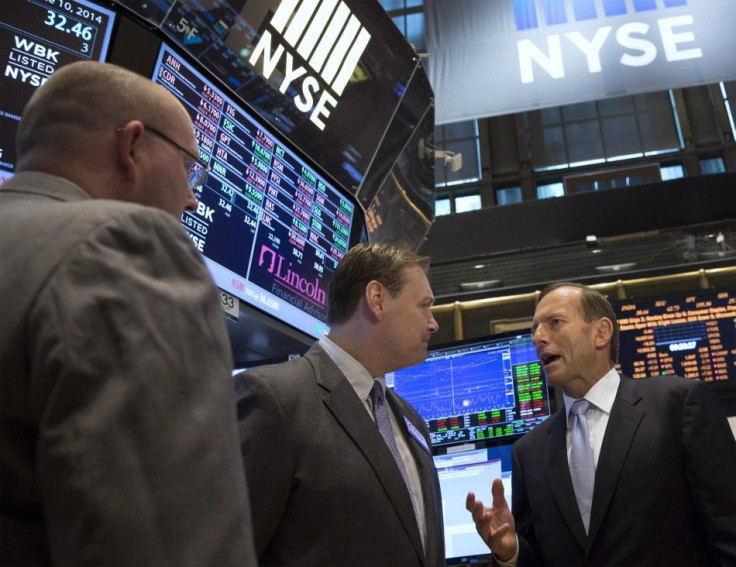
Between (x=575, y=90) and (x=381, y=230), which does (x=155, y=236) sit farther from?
(x=575, y=90)

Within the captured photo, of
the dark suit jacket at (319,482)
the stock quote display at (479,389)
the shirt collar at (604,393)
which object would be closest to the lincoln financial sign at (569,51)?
the stock quote display at (479,389)

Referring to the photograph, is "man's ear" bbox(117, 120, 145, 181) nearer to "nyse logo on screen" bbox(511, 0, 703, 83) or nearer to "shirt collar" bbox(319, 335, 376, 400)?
"shirt collar" bbox(319, 335, 376, 400)

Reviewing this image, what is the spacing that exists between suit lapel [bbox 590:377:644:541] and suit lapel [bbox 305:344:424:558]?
712mm

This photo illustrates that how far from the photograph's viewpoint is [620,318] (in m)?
5.98

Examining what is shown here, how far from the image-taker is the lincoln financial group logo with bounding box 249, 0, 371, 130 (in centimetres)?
333

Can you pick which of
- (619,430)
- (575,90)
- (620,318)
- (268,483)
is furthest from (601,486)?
(620,318)

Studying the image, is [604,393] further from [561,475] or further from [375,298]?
[375,298]

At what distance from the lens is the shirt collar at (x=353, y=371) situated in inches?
82.6

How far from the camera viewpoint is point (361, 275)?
2334 millimetres

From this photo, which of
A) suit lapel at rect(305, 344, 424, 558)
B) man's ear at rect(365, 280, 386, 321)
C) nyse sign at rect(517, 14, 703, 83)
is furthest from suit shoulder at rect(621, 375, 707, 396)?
nyse sign at rect(517, 14, 703, 83)

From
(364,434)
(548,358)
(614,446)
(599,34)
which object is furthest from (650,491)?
(599,34)

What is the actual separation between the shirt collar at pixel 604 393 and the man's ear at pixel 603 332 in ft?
0.41

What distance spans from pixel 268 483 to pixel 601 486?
1112 millimetres

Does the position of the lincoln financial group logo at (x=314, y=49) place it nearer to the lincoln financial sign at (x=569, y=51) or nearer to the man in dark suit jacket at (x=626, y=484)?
the lincoln financial sign at (x=569, y=51)
